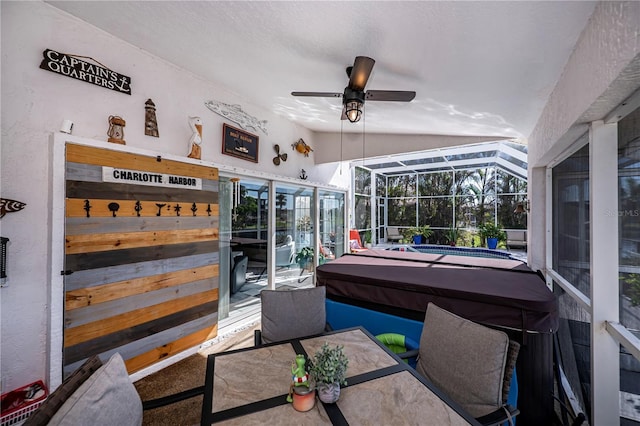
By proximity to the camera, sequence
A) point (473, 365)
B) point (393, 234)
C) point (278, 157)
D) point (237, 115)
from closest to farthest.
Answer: point (473, 365), point (237, 115), point (278, 157), point (393, 234)

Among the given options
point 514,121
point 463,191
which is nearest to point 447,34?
point 514,121

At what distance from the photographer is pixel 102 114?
2.14 m

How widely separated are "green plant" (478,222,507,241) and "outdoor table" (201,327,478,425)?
346 inches

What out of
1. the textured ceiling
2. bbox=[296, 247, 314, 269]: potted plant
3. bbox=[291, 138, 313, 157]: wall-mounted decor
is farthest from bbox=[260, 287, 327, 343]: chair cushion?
bbox=[291, 138, 313, 157]: wall-mounted decor

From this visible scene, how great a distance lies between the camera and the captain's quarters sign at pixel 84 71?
186 centimetres

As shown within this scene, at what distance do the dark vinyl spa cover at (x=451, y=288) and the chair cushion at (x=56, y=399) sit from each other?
6.29 feet

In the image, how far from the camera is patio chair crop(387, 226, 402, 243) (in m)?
10.5

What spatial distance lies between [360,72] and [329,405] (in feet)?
6.43

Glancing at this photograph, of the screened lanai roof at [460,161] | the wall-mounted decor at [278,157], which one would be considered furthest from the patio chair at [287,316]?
the screened lanai roof at [460,161]

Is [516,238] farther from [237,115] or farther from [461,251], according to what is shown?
[237,115]

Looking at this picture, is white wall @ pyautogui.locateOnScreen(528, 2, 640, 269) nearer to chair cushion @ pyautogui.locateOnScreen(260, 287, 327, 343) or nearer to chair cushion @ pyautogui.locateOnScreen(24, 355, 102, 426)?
chair cushion @ pyautogui.locateOnScreen(260, 287, 327, 343)

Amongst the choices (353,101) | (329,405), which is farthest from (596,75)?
(329,405)

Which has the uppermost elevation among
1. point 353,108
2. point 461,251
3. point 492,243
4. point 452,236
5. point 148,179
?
point 353,108

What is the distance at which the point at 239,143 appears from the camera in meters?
3.33
